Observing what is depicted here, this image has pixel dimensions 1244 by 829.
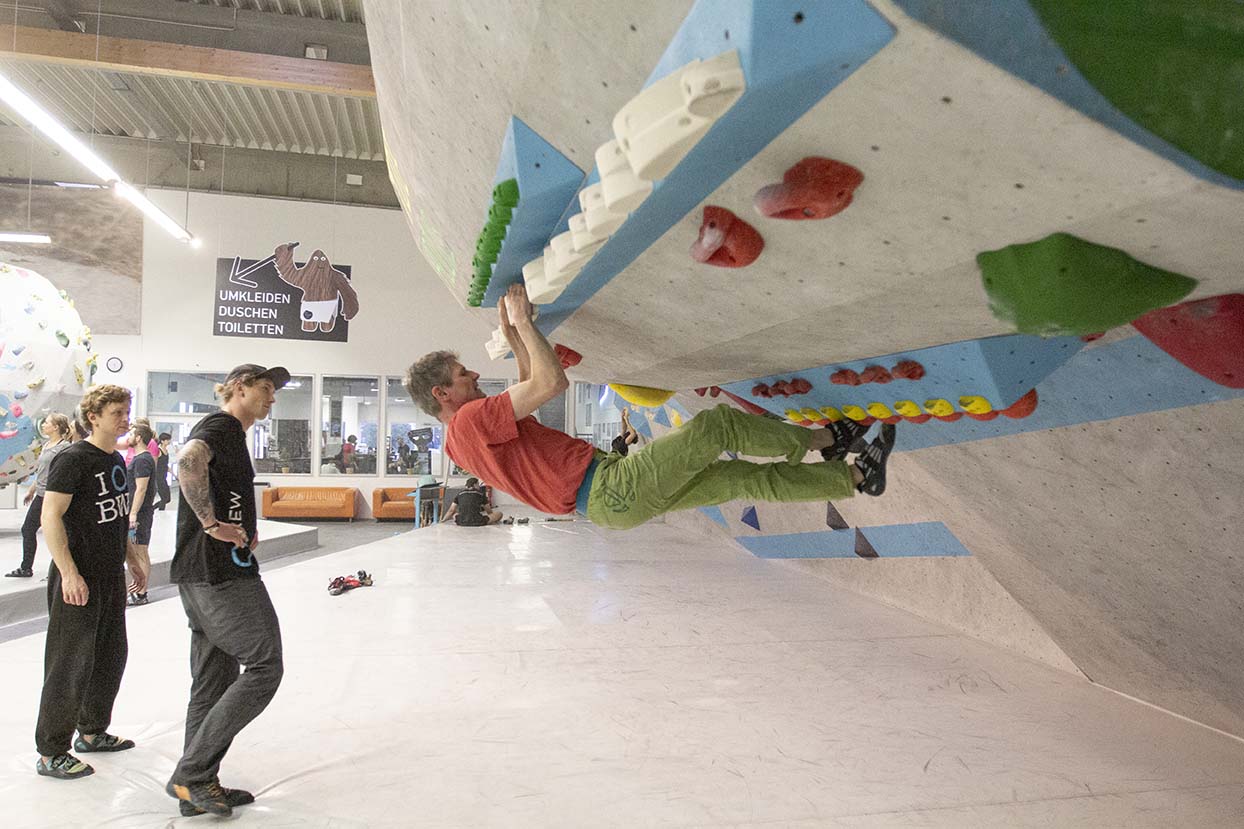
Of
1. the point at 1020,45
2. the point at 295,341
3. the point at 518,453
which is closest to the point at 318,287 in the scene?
the point at 295,341

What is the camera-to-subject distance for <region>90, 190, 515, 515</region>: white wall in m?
11.4

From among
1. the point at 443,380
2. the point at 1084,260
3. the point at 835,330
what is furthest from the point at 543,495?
the point at 1084,260

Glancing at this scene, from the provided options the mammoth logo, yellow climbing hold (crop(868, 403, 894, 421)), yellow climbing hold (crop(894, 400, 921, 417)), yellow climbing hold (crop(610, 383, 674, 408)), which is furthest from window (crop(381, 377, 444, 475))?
yellow climbing hold (crop(894, 400, 921, 417))

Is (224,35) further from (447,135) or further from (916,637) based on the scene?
(916,637)

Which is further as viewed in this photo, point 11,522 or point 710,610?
point 11,522

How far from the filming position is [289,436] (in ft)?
39.4

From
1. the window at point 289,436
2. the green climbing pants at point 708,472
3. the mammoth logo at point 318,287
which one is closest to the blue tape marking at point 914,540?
the green climbing pants at point 708,472

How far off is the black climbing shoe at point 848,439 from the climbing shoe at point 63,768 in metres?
2.59

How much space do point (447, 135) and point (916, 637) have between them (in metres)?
3.41

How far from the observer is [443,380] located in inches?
89.0

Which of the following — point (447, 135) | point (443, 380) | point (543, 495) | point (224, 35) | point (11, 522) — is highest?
point (224, 35)

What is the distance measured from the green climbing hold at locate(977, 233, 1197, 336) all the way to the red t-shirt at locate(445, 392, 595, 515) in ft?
4.11

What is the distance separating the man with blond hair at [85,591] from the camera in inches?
88.5

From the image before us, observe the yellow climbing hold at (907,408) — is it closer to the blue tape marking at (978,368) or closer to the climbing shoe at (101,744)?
the blue tape marking at (978,368)
